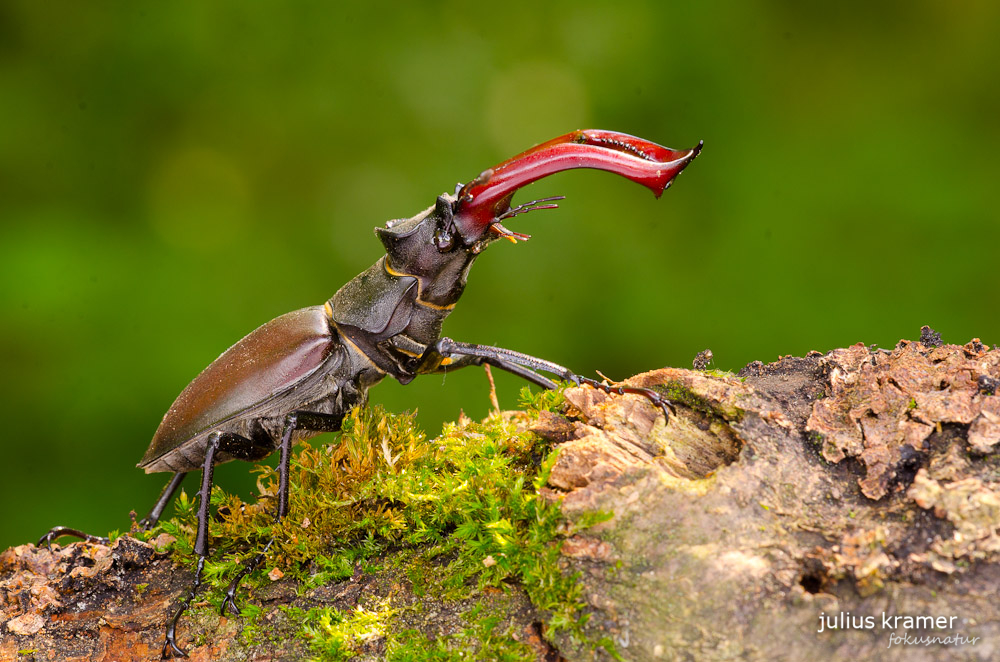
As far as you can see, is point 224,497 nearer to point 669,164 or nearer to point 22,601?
point 22,601

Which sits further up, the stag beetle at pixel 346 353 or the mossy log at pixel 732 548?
the stag beetle at pixel 346 353

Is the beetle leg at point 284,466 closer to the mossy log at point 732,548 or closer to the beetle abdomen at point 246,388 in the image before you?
the mossy log at point 732,548

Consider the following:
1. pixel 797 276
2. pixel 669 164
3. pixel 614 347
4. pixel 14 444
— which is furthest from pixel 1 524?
pixel 797 276

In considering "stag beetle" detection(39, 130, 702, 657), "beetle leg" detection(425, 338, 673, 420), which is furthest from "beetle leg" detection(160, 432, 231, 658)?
"beetle leg" detection(425, 338, 673, 420)

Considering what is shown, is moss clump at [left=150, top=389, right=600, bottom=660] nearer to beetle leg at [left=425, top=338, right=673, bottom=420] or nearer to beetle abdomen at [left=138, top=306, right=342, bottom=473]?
beetle leg at [left=425, top=338, right=673, bottom=420]

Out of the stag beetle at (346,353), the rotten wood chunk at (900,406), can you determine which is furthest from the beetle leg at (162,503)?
the rotten wood chunk at (900,406)

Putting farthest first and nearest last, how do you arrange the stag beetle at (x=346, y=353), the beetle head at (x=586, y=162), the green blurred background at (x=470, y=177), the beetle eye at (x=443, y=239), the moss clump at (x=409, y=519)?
the green blurred background at (x=470, y=177) → the beetle eye at (x=443, y=239) → the stag beetle at (x=346, y=353) → the beetle head at (x=586, y=162) → the moss clump at (x=409, y=519)
